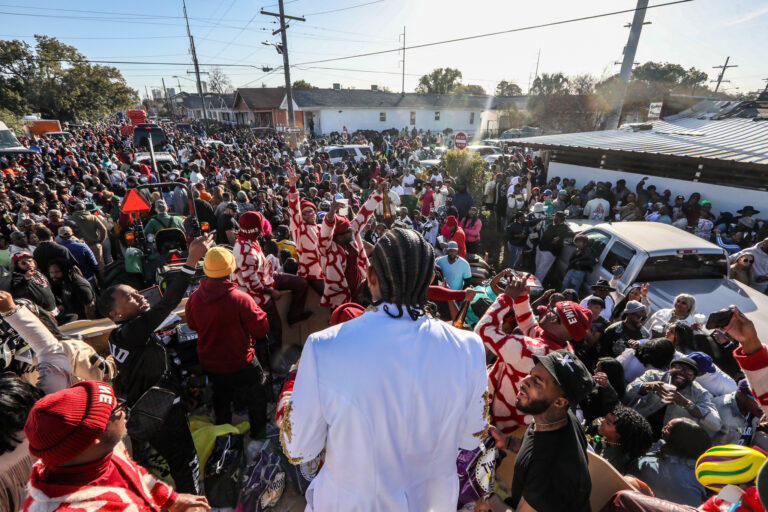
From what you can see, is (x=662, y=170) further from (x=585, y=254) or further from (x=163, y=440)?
(x=163, y=440)

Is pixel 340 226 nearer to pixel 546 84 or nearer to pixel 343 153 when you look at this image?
pixel 343 153

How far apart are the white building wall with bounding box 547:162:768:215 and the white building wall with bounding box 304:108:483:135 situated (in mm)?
28576

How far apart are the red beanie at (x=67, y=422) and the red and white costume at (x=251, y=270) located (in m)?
2.47

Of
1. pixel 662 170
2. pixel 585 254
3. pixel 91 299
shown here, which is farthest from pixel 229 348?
pixel 662 170

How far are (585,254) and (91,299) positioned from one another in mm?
7386

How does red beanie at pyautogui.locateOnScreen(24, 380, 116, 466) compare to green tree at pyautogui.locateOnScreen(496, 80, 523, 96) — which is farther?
green tree at pyautogui.locateOnScreen(496, 80, 523, 96)

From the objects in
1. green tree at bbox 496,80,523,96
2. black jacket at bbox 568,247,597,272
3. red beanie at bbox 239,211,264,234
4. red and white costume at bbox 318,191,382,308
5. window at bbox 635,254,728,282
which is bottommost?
black jacket at bbox 568,247,597,272

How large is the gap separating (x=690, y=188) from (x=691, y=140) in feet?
8.68

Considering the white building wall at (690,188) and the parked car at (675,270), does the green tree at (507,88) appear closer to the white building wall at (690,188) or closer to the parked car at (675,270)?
the white building wall at (690,188)

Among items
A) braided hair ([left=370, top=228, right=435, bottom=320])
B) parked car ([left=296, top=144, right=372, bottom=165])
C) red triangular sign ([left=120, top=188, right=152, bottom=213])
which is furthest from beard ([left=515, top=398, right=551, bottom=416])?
parked car ([left=296, top=144, right=372, bottom=165])

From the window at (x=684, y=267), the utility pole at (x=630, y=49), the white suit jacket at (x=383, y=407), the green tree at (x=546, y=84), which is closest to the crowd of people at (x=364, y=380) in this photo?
the white suit jacket at (x=383, y=407)

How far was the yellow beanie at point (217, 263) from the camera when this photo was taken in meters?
2.78

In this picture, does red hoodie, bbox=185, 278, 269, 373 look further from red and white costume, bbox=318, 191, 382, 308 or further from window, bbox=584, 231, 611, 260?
window, bbox=584, 231, 611, 260

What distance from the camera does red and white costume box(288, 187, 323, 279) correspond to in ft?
15.1
